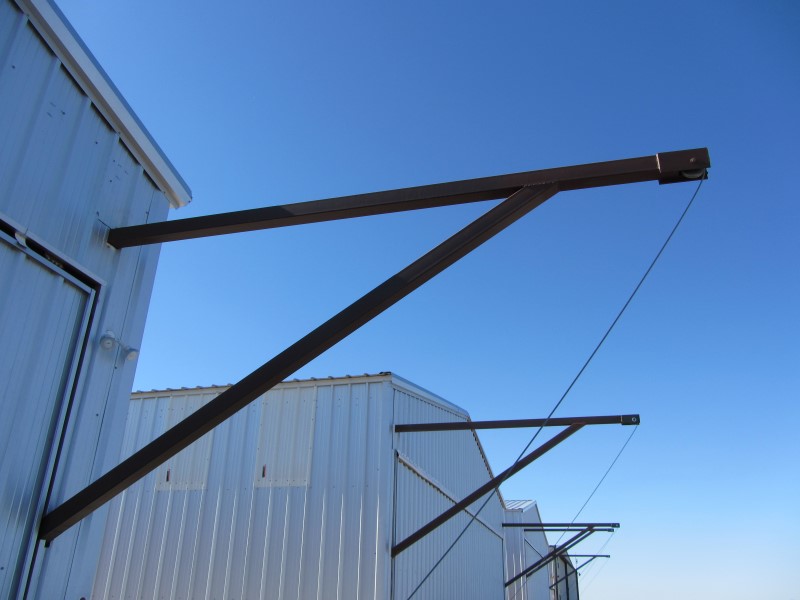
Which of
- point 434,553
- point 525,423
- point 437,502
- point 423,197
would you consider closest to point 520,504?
point 437,502

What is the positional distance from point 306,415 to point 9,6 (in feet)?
24.1

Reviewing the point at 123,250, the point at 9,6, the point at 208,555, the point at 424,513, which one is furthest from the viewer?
the point at 424,513

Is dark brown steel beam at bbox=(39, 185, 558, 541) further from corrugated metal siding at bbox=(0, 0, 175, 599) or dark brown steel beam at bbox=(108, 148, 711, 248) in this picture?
corrugated metal siding at bbox=(0, 0, 175, 599)

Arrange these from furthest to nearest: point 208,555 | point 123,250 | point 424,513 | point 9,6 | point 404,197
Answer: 1. point 424,513
2. point 208,555
3. point 123,250
4. point 404,197
5. point 9,6

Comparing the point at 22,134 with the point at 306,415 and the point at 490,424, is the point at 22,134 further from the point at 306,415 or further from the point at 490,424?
the point at 490,424

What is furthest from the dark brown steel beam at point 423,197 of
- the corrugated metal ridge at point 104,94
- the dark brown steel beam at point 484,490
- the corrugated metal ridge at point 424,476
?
the corrugated metal ridge at point 424,476

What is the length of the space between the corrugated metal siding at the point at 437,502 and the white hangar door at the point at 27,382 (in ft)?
21.0

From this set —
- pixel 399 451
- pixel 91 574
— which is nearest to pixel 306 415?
pixel 399 451

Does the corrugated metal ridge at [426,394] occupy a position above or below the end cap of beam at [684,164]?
above

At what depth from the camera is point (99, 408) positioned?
4.56 metres

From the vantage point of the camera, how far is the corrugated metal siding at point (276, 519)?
932cm

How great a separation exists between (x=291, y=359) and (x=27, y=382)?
5.10ft

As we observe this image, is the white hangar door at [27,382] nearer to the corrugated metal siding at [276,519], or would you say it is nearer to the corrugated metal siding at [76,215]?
the corrugated metal siding at [76,215]

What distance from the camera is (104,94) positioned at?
4602 mm
